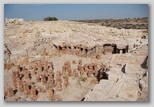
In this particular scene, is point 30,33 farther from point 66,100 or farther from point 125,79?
point 125,79

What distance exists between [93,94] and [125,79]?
769mm

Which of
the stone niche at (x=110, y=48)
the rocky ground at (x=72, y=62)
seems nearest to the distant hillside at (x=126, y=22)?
the rocky ground at (x=72, y=62)

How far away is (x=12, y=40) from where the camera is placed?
5.61 metres

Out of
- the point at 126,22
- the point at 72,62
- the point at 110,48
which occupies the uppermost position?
the point at 126,22

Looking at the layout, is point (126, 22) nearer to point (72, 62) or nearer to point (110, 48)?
point (110, 48)

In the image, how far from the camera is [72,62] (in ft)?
19.9

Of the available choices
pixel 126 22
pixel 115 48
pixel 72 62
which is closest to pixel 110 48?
pixel 115 48

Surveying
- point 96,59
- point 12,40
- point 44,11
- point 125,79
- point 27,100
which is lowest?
point 27,100

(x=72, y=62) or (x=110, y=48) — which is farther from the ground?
(x=110, y=48)

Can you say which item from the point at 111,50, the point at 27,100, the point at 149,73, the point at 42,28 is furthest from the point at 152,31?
the point at 27,100

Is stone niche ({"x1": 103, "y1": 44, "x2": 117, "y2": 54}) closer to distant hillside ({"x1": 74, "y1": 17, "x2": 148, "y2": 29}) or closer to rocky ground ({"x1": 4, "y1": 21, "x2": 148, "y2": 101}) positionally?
rocky ground ({"x1": 4, "y1": 21, "x2": 148, "y2": 101})

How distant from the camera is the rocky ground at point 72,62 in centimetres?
531

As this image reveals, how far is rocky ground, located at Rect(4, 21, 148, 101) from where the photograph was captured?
531 centimetres

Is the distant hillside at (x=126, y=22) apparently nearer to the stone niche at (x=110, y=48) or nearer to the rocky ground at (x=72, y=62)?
the rocky ground at (x=72, y=62)
